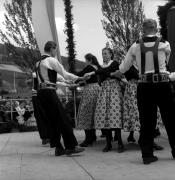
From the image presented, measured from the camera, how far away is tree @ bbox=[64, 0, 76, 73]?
1398cm

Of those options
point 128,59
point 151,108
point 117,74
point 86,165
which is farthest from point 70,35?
point 86,165

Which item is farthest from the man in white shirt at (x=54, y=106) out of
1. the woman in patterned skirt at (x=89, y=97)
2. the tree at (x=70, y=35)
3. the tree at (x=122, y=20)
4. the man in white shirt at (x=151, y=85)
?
the tree at (x=122, y=20)

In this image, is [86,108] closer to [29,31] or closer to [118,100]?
[118,100]

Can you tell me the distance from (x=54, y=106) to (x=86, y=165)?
4.00 feet

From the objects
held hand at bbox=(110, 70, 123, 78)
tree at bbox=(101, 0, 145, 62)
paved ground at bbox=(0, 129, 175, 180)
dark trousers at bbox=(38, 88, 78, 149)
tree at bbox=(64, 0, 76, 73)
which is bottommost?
paved ground at bbox=(0, 129, 175, 180)

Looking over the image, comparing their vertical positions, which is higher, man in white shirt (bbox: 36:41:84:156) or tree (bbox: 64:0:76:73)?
tree (bbox: 64:0:76:73)

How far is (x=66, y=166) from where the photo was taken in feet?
17.9

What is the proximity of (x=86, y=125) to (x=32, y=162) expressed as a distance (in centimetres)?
171

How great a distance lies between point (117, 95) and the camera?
671 cm

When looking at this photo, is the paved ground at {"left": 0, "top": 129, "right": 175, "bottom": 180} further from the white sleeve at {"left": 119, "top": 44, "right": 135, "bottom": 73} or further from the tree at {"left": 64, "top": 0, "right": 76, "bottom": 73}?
the tree at {"left": 64, "top": 0, "right": 76, "bottom": 73}

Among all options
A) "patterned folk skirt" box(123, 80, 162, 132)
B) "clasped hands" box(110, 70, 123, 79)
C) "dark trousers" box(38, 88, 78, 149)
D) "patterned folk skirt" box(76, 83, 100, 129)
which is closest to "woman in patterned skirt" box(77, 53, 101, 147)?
"patterned folk skirt" box(76, 83, 100, 129)

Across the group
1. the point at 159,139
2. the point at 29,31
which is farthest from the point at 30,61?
the point at 159,139

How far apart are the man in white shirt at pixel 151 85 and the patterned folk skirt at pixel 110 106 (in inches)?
44.0

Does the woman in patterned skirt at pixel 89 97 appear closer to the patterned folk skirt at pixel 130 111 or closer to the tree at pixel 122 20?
the patterned folk skirt at pixel 130 111
